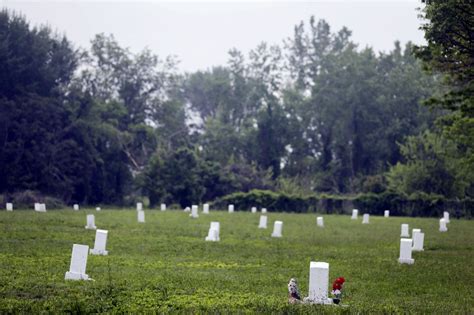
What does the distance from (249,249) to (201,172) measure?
47944mm

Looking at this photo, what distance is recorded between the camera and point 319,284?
521 inches

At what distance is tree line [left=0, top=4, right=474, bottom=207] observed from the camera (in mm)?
64000

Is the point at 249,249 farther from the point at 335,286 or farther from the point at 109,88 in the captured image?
the point at 109,88

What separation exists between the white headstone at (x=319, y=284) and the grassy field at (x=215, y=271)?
0.47 meters

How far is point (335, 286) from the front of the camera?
12844 millimetres

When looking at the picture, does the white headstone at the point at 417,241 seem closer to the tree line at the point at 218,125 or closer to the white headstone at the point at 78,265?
the white headstone at the point at 78,265

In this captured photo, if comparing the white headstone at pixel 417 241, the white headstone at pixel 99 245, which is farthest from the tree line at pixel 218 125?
the white headstone at pixel 99 245

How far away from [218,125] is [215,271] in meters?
73.6

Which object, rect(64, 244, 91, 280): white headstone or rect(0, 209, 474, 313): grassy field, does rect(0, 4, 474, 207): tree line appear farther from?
rect(64, 244, 91, 280): white headstone

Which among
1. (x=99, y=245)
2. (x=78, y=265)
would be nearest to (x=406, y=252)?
(x=99, y=245)

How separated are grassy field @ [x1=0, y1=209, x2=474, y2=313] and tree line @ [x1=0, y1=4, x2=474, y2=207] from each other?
30899 millimetres

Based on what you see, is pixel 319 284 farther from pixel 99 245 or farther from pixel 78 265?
pixel 99 245

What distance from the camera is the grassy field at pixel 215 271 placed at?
13.0m

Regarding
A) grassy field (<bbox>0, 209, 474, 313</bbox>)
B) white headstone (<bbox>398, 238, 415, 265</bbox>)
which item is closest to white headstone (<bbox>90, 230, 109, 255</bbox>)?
grassy field (<bbox>0, 209, 474, 313</bbox>)
